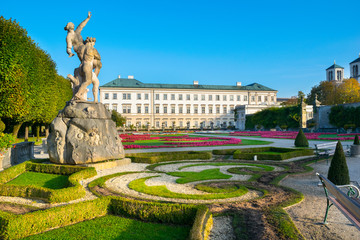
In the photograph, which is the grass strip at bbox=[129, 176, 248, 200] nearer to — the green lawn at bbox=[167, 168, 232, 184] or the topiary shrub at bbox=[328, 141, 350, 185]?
the green lawn at bbox=[167, 168, 232, 184]

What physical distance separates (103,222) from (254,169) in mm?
5679

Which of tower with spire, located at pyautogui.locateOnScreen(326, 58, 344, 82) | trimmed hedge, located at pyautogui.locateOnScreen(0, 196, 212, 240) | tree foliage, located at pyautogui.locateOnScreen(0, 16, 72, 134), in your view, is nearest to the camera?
trimmed hedge, located at pyautogui.locateOnScreen(0, 196, 212, 240)

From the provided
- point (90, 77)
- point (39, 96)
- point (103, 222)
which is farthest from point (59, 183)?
point (39, 96)

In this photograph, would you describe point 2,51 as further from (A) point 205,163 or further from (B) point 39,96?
(A) point 205,163

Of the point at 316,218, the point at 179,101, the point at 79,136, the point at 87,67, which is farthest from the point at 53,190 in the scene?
the point at 179,101

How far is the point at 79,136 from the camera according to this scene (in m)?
8.02

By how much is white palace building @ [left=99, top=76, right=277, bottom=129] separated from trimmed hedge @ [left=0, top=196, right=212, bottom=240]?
177 ft

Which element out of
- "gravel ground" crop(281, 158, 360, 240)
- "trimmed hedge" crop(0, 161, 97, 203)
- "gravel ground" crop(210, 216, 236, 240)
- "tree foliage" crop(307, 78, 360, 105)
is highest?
"tree foliage" crop(307, 78, 360, 105)

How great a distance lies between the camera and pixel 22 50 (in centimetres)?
1386

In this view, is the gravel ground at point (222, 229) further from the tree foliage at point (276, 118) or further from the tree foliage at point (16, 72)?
the tree foliage at point (276, 118)

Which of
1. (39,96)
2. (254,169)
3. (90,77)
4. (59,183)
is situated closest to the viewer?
(59,183)

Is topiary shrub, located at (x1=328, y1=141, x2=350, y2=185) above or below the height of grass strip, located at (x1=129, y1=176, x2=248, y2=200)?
above

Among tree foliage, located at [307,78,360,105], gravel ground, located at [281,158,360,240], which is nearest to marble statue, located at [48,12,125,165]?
gravel ground, located at [281,158,360,240]

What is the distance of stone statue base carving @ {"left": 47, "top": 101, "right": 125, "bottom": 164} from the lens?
7.89 metres
